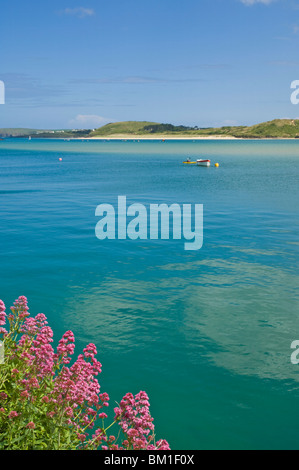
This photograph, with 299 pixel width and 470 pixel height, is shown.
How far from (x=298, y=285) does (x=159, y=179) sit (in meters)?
64.8

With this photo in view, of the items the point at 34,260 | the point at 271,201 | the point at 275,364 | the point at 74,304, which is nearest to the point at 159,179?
the point at 271,201

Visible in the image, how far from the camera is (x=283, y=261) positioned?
1086 inches

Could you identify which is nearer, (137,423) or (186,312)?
(137,423)

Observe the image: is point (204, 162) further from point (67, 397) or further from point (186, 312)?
point (67, 397)

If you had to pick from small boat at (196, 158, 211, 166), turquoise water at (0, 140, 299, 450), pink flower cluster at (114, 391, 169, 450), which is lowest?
turquoise water at (0, 140, 299, 450)

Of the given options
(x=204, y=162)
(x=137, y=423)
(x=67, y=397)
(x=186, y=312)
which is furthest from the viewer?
(x=204, y=162)

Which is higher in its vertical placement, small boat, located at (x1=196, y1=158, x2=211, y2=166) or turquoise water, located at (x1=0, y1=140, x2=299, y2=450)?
small boat, located at (x1=196, y1=158, x2=211, y2=166)

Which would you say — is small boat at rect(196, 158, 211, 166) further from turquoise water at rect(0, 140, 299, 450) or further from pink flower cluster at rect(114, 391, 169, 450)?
pink flower cluster at rect(114, 391, 169, 450)

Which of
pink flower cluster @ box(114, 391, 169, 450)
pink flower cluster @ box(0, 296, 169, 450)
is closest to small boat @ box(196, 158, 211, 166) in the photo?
pink flower cluster @ box(0, 296, 169, 450)

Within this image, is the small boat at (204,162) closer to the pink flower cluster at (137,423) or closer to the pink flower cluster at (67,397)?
the pink flower cluster at (67,397)

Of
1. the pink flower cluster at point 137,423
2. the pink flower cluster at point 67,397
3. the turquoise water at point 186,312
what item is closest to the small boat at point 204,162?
the turquoise water at point 186,312

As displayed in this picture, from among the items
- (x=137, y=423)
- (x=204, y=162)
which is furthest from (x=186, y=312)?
(x=204, y=162)

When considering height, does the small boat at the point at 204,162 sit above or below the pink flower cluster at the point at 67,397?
above

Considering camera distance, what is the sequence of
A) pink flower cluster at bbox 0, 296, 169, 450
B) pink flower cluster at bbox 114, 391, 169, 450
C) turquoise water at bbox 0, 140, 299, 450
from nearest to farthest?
pink flower cluster at bbox 114, 391, 169, 450 < pink flower cluster at bbox 0, 296, 169, 450 < turquoise water at bbox 0, 140, 299, 450
